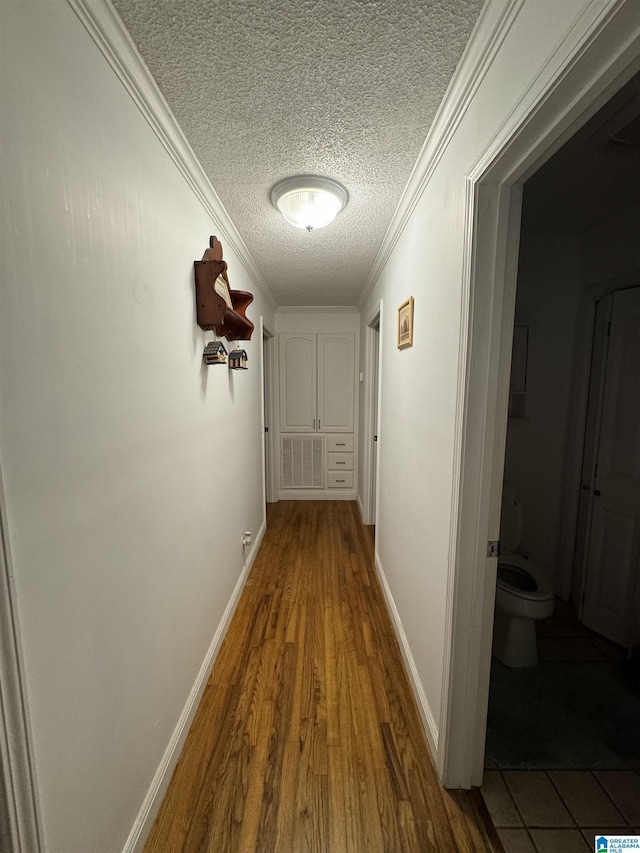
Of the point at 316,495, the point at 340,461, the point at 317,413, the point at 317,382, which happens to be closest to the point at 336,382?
the point at 317,382

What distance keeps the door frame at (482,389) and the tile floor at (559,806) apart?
11 cm

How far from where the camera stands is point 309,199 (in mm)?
1577

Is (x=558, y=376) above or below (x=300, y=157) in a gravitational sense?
below

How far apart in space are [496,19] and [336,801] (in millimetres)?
2315

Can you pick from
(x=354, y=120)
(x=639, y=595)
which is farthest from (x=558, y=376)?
(x=354, y=120)

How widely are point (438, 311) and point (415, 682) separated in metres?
1.64

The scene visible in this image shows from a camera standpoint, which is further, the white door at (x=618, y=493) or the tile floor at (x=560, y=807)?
the white door at (x=618, y=493)

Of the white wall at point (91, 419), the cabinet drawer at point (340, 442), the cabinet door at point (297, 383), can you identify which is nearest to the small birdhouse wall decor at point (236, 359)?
the white wall at point (91, 419)

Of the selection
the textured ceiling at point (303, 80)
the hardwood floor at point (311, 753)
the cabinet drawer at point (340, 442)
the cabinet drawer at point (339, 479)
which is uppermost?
the textured ceiling at point (303, 80)

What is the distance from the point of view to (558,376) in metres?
2.21

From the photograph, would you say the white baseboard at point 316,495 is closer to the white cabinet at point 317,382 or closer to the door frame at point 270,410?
the door frame at point 270,410

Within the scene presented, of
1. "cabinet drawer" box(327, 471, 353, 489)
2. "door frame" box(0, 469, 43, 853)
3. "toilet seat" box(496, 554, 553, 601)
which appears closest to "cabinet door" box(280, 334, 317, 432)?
"cabinet drawer" box(327, 471, 353, 489)

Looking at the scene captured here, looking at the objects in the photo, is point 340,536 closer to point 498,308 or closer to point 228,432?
point 228,432

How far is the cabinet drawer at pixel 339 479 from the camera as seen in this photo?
421cm
